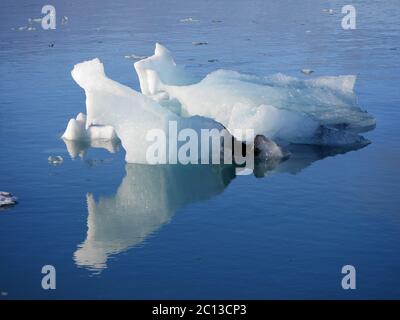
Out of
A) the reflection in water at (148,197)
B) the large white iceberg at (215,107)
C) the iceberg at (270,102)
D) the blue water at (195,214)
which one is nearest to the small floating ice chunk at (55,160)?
the blue water at (195,214)

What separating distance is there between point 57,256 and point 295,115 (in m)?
6.04

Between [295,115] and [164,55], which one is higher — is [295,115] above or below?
below

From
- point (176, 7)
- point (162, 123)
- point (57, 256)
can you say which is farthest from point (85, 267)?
point (176, 7)

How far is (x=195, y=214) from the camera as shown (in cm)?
1364

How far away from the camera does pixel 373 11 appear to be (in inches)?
1341

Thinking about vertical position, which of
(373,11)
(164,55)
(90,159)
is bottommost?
(90,159)

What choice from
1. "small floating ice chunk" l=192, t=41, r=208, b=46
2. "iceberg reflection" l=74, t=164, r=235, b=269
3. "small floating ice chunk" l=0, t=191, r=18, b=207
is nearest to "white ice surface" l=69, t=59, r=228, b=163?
"iceberg reflection" l=74, t=164, r=235, b=269

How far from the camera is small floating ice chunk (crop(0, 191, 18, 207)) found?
46.1 ft

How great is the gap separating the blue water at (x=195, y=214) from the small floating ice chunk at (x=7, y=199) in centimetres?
15

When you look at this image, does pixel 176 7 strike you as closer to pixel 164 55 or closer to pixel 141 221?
pixel 164 55

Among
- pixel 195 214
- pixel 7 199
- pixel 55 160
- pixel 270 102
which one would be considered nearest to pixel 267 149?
pixel 270 102

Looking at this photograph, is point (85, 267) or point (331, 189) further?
point (331, 189)

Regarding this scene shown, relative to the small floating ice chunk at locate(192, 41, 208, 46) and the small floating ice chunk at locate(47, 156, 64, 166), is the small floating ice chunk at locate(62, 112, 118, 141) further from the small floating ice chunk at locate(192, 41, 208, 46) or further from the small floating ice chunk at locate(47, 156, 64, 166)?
the small floating ice chunk at locate(192, 41, 208, 46)

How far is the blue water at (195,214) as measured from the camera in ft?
36.8
